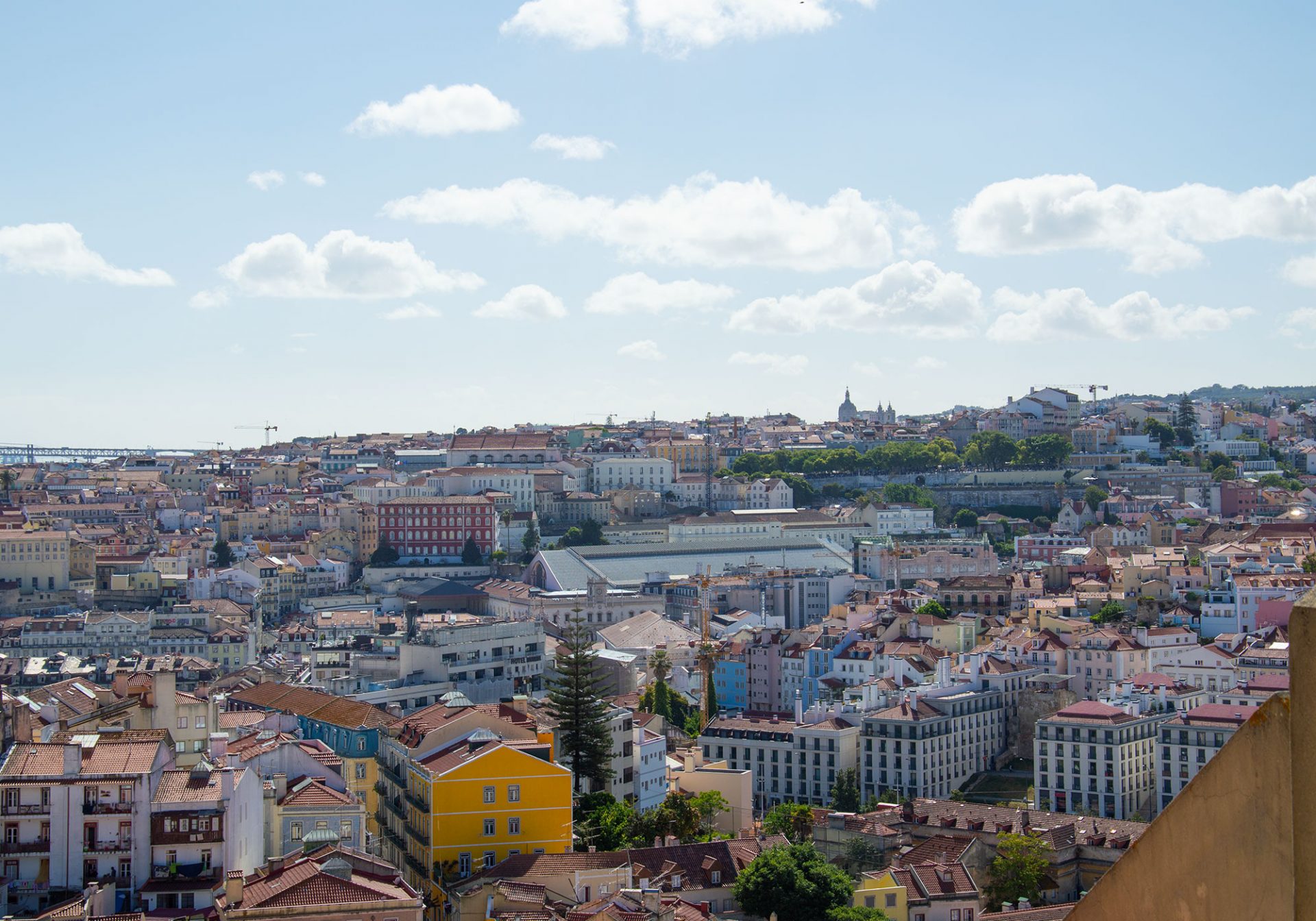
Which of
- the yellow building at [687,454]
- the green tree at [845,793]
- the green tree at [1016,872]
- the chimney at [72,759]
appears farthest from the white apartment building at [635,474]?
the chimney at [72,759]

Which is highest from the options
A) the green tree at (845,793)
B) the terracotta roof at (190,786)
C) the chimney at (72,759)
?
the chimney at (72,759)

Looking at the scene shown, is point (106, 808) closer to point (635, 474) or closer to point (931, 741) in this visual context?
point (931, 741)

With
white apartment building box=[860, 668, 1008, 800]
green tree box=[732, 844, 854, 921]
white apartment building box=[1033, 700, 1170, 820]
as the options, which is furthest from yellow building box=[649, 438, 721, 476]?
green tree box=[732, 844, 854, 921]

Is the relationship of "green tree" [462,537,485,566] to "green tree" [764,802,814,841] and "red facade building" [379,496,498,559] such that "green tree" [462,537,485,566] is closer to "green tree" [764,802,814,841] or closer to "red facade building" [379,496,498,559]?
"red facade building" [379,496,498,559]

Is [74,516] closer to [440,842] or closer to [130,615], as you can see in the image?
[130,615]

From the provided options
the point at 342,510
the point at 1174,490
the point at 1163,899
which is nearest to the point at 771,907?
the point at 1163,899

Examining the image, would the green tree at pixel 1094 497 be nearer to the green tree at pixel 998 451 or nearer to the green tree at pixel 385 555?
the green tree at pixel 998 451

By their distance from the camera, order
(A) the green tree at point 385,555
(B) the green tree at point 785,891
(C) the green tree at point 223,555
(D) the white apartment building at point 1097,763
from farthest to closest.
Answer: (A) the green tree at point 385,555 < (C) the green tree at point 223,555 < (D) the white apartment building at point 1097,763 < (B) the green tree at point 785,891
